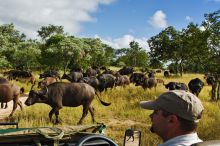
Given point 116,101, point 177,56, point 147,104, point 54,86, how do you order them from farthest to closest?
1. point 177,56
2. point 116,101
3. point 54,86
4. point 147,104

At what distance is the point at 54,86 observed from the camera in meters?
18.9

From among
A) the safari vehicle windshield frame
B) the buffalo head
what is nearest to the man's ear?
the safari vehicle windshield frame

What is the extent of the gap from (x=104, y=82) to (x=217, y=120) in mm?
13391

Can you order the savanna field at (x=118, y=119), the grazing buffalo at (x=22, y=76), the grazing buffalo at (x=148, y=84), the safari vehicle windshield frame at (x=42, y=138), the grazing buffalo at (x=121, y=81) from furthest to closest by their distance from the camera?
the grazing buffalo at (x=22, y=76)
the grazing buffalo at (x=121, y=81)
the grazing buffalo at (x=148, y=84)
the savanna field at (x=118, y=119)
the safari vehicle windshield frame at (x=42, y=138)

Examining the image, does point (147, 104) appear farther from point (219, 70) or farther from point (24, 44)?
point (24, 44)

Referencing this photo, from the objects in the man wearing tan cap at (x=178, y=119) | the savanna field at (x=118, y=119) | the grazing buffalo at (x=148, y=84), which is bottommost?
the savanna field at (x=118, y=119)

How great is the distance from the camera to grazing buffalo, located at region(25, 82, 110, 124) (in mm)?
18500

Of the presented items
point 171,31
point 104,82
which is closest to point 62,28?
point 171,31

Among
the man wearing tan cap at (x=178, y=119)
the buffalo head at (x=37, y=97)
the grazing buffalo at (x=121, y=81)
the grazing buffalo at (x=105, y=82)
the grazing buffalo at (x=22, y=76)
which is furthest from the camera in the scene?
the grazing buffalo at (x=22, y=76)

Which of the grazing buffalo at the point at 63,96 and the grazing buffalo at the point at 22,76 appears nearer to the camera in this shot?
the grazing buffalo at the point at 63,96

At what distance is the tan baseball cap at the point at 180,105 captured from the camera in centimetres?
342

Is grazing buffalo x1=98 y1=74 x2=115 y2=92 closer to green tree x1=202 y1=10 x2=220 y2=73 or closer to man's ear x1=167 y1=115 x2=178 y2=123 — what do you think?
green tree x1=202 y1=10 x2=220 y2=73

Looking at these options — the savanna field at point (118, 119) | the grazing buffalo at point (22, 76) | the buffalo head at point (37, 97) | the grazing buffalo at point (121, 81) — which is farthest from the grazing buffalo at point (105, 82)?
the buffalo head at point (37, 97)

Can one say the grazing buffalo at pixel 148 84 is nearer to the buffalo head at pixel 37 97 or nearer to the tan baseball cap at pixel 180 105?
the buffalo head at pixel 37 97
